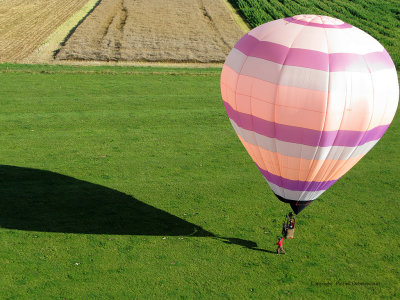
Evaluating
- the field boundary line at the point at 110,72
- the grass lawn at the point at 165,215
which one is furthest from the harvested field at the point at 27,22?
the grass lawn at the point at 165,215

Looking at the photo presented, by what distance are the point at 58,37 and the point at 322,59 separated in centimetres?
3860

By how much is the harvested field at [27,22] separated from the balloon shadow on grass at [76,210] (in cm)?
2262

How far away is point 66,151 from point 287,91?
1386cm

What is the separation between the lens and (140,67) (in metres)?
40.5

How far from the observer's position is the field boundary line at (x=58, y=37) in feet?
140

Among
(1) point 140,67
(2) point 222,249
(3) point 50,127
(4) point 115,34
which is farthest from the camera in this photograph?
(4) point 115,34

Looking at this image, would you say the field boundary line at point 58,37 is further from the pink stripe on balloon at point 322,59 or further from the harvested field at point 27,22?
the pink stripe on balloon at point 322,59

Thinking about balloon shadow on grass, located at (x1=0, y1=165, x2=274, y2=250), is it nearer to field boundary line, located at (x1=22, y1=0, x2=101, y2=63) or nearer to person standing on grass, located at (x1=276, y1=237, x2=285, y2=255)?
person standing on grass, located at (x1=276, y1=237, x2=285, y2=255)

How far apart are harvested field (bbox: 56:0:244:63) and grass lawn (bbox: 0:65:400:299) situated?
1369cm

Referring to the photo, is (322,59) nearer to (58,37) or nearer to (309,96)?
(309,96)

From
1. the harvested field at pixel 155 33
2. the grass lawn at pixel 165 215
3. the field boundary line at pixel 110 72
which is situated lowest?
the harvested field at pixel 155 33

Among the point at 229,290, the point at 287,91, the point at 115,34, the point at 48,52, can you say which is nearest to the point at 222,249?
the point at 229,290

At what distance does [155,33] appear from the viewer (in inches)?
2008

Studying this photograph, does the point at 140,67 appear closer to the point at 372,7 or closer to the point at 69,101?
the point at 69,101
